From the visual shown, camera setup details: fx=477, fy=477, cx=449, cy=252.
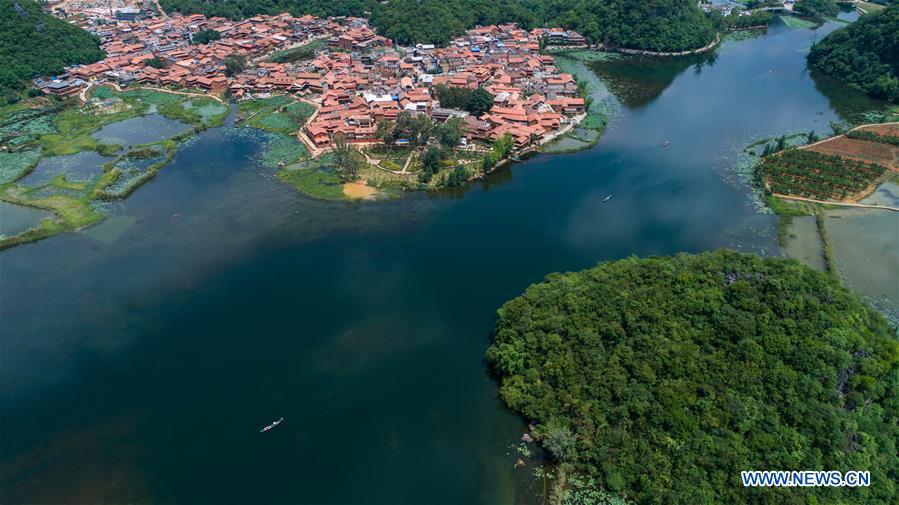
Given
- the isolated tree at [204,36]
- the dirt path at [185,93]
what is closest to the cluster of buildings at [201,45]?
the isolated tree at [204,36]

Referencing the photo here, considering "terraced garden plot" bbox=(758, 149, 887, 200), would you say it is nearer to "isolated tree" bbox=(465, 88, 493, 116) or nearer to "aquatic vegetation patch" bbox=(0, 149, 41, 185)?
"isolated tree" bbox=(465, 88, 493, 116)

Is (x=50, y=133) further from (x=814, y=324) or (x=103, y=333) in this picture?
(x=814, y=324)

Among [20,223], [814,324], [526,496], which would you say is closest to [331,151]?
[20,223]

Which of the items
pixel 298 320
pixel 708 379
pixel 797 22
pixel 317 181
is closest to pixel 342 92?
pixel 317 181

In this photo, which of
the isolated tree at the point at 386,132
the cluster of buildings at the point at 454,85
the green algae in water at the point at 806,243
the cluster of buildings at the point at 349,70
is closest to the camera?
the green algae in water at the point at 806,243

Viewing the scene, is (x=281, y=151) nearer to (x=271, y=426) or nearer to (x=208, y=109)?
(x=208, y=109)

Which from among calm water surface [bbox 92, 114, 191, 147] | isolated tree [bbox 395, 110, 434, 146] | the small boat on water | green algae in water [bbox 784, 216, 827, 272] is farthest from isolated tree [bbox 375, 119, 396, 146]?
green algae in water [bbox 784, 216, 827, 272]

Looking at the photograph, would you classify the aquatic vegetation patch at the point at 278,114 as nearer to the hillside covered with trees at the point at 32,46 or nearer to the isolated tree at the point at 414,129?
the isolated tree at the point at 414,129
